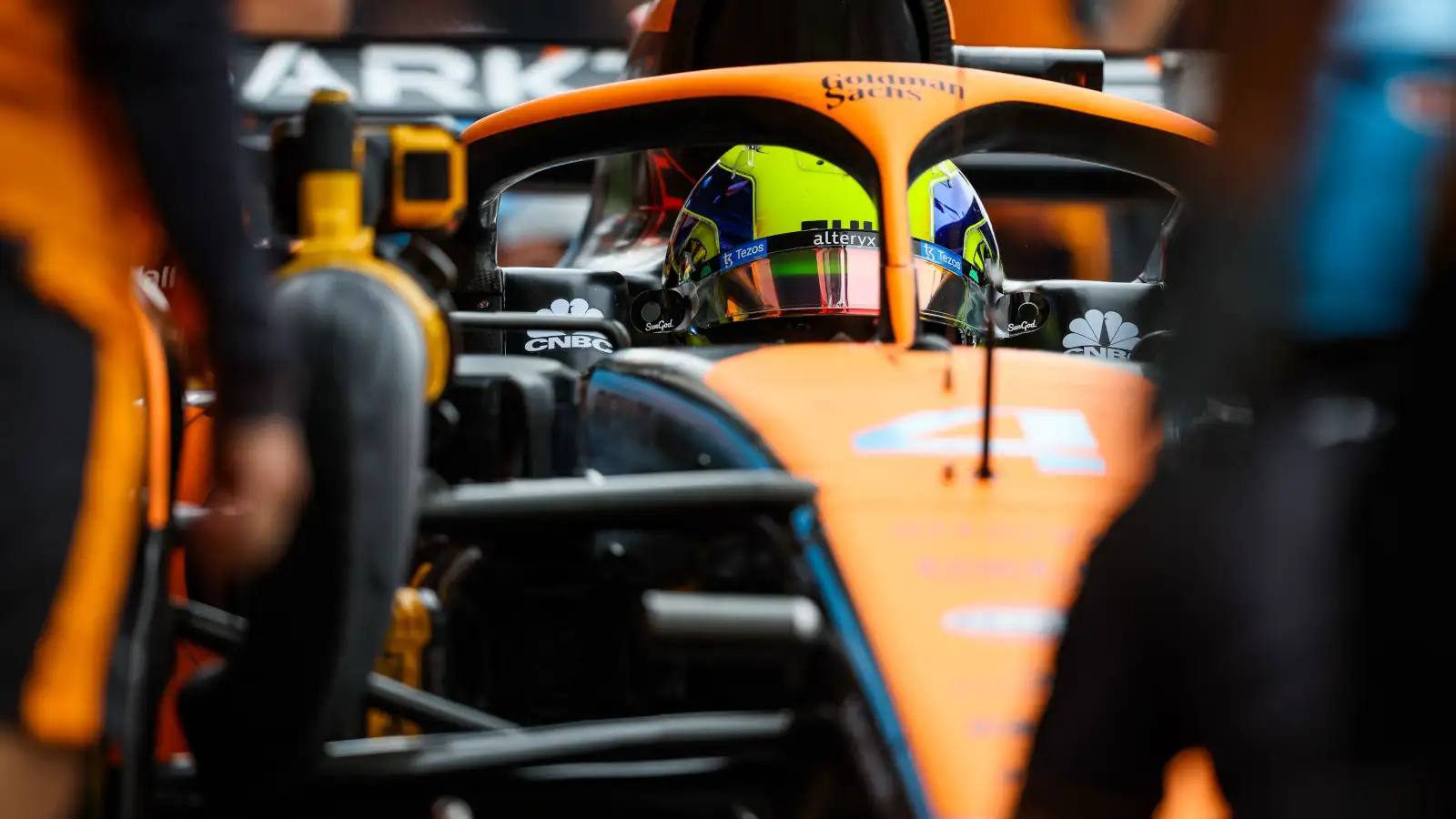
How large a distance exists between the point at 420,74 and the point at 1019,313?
7.46 meters

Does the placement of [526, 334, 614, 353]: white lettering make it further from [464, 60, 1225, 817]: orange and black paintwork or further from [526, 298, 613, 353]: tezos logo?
[464, 60, 1225, 817]: orange and black paintwork

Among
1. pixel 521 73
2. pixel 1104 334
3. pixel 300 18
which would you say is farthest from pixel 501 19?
pixel 1104 334

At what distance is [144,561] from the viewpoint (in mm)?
1674

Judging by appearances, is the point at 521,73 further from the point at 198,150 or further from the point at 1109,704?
the point at 1109,704

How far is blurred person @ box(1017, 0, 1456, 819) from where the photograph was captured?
1044 millimetres

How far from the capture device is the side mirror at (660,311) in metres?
3.12

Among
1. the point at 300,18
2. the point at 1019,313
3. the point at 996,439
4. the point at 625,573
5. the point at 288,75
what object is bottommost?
the point at 625,573

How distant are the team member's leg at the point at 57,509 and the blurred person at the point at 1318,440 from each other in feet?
2.68

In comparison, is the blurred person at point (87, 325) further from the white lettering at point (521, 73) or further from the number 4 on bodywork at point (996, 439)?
the white lettering at point (521, 73)

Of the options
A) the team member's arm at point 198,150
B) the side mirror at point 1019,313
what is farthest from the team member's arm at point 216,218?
the side mirror at point 1019,313

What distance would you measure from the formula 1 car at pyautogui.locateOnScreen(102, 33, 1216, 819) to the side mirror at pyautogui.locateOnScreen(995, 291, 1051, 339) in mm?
901

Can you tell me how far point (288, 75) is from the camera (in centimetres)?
989

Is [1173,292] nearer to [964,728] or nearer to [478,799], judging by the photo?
[964,728]

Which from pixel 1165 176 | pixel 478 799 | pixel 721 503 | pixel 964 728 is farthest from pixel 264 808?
pixel 1165 176
